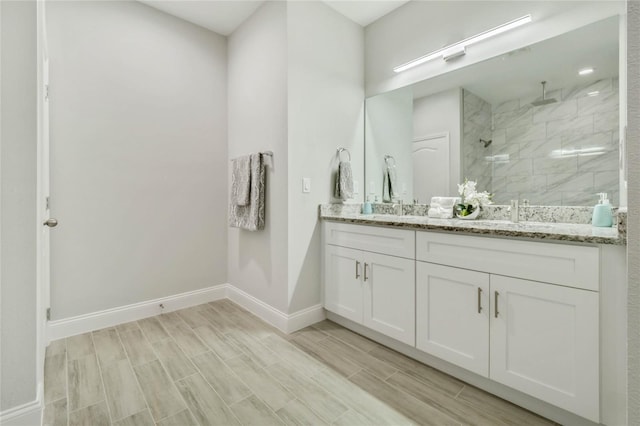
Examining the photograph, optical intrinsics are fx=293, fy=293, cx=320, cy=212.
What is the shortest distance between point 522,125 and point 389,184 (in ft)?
3.63


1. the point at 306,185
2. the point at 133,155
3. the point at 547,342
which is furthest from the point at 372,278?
the point at 133,155

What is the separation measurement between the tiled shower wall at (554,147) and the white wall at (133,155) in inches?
93.9

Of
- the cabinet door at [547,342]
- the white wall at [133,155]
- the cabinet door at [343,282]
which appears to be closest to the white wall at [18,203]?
the white wall at [133,155]

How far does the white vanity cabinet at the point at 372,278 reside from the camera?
185 cm

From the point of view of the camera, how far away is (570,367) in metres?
1.27

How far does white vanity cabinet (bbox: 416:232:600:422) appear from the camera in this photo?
123cm

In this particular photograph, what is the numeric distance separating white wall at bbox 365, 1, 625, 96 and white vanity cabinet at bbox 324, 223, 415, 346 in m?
1.37

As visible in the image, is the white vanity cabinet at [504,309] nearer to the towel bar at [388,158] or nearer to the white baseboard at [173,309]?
the white baseboard at [173,309]

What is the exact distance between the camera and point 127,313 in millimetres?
2428

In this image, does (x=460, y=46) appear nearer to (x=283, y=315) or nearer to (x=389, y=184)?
(x=389, y=184)

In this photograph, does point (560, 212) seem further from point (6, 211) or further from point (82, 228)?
point (82, 228)

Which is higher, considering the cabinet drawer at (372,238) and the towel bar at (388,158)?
the towel bar at (388,158)

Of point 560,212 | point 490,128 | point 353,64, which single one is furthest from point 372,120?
point 560,212

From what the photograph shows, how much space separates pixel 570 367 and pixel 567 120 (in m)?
1.36
